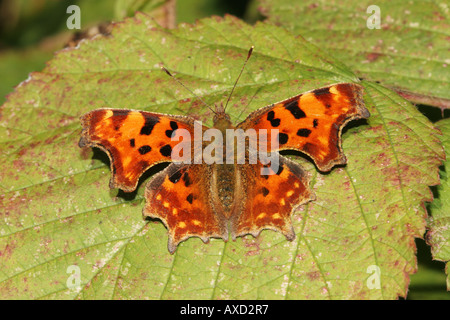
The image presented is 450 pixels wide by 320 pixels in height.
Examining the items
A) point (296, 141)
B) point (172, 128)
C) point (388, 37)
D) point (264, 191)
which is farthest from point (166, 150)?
point (388, 37)

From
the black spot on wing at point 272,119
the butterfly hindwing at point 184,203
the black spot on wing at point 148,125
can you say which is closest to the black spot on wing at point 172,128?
the black spot on wing at point 148,125

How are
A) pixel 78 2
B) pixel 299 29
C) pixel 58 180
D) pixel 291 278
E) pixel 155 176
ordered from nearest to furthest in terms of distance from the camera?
pixel 291 278, pixel 155 176, pixel 58 180, pixel 299 29, pixel 78 2

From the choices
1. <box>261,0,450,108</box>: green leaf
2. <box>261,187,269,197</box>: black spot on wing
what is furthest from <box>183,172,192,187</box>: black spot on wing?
<box>261,0,450,108</box>: green leaf

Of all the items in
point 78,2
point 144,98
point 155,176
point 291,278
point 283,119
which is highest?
point 78,2

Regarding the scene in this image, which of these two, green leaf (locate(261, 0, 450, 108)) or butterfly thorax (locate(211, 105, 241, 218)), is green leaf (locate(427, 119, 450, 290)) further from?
butterfly thorax (locate(211, 105, 241, 218))

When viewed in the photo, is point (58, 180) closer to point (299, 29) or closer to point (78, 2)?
point (299, 29)

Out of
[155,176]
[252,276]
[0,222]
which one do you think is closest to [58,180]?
[0,222]

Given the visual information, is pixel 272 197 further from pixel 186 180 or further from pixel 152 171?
pixel 152 171
